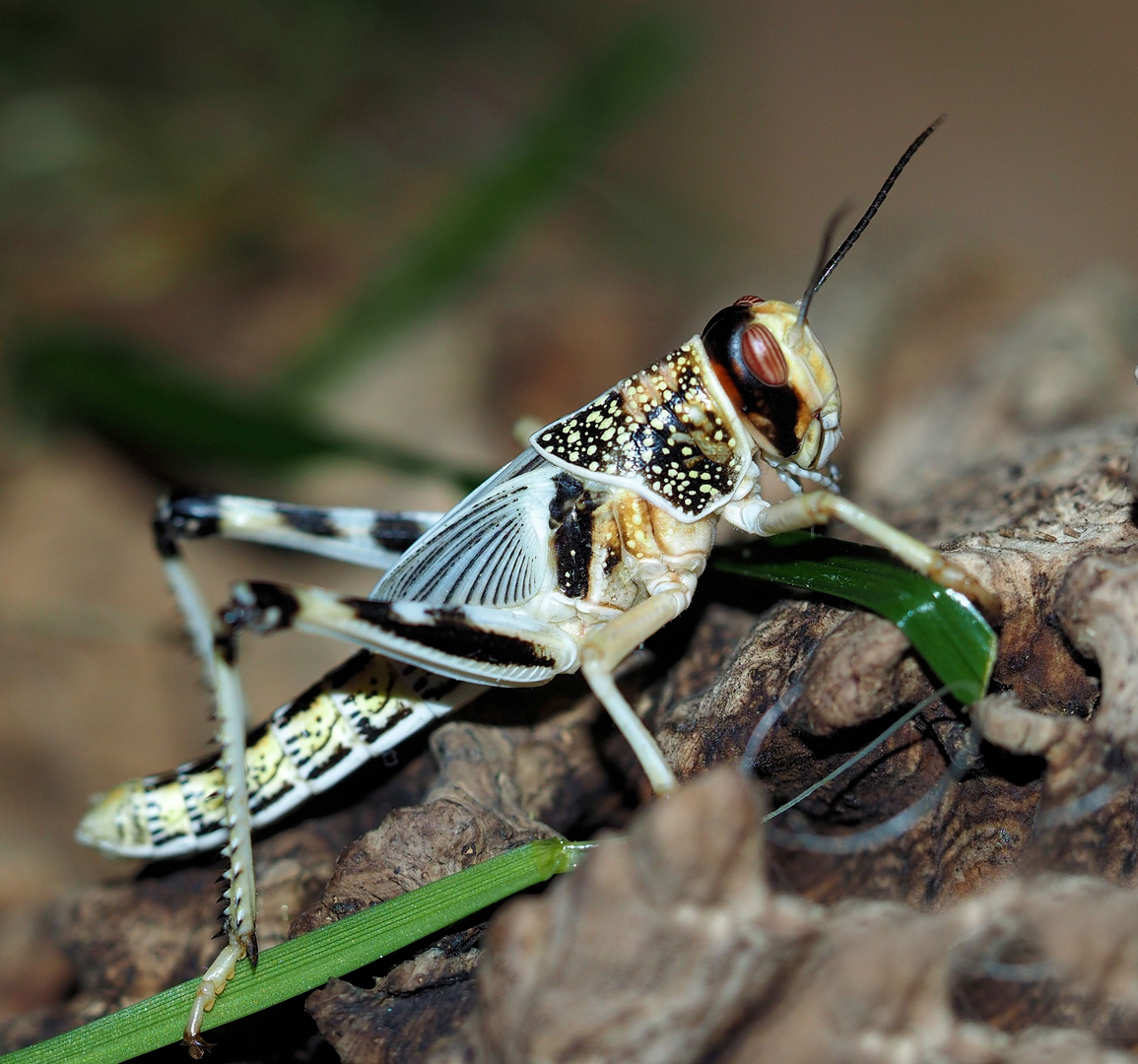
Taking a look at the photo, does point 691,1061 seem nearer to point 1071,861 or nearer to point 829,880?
point 829,880

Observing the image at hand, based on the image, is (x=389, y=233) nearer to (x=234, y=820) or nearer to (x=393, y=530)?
(x=393, y=530)

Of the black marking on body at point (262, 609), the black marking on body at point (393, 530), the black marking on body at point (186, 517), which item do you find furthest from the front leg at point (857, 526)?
the black marking on body at point (186, 517)

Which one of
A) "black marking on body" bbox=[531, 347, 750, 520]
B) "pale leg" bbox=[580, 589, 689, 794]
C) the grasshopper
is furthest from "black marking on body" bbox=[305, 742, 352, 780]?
"black marking on body" bbox=[531, 347, 750, 520]

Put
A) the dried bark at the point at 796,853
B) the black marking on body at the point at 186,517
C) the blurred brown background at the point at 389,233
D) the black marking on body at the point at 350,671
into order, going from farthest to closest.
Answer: the blurred brown background at the point at 389,233, the black marking on body at the point at 186,517, the black marking on body at the point at 350,671, the dried bark at the point at 796,853

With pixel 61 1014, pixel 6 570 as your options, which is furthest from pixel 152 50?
pixel 61 1014

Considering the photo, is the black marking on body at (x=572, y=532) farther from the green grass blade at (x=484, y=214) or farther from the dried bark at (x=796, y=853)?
the green grass blade at (x=484, y=214)

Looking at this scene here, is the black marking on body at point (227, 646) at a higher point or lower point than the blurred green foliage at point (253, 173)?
lower
